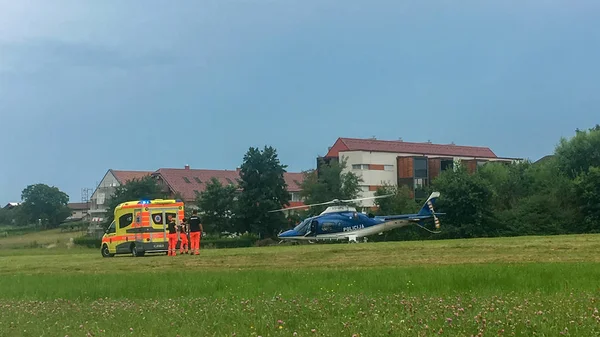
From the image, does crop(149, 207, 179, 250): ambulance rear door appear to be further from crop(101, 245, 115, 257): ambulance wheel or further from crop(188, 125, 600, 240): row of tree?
crop(188, 125, 600, 240): row of tree

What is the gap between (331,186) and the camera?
74.7 m

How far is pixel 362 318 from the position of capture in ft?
25.7

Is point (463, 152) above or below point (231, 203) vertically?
above

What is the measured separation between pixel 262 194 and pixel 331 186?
28.8 feet

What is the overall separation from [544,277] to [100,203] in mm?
112088

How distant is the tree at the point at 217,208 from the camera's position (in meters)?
71.2

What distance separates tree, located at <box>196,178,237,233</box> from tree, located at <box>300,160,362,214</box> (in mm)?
9039

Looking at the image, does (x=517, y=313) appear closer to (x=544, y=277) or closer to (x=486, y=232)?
(x=544, y=277)

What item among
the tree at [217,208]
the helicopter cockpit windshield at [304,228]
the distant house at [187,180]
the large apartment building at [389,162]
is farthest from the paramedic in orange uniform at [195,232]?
the distant house at [187,180]

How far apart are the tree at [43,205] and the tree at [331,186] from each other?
239 feet

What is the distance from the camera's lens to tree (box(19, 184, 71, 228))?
13200cm

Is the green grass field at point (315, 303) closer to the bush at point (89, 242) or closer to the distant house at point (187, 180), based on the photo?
the bush at point (89, 242)

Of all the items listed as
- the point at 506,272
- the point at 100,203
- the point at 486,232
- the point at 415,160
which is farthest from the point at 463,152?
the point at 506,272

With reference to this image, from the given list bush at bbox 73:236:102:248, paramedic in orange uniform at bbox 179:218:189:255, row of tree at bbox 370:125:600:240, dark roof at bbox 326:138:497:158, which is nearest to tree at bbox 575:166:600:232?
row of tree at bbox 370:125:600:240
